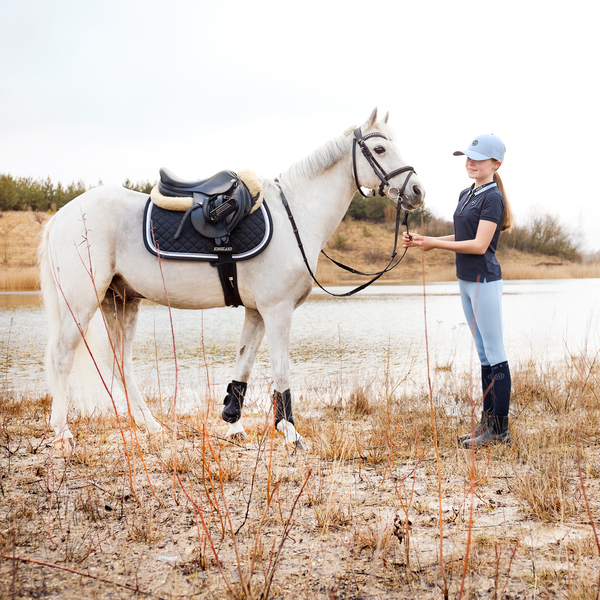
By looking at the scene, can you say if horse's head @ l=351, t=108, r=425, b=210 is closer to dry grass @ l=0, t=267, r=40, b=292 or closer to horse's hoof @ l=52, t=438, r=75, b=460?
horse's hoof @ l=52, t=438, r=75, b=460

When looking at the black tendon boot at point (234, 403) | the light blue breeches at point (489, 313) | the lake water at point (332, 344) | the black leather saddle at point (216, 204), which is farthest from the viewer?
the lake water at point (332, 344)

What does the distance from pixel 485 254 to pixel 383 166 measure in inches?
37.3

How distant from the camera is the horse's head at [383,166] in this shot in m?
3.23

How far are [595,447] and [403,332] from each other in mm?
7489

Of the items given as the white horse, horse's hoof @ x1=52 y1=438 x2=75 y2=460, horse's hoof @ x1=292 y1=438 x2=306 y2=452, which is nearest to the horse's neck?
the white horse

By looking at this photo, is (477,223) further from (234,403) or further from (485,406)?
(234,403)

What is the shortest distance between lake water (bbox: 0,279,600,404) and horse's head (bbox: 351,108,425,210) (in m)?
1.10

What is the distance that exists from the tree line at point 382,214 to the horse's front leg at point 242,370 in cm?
2689

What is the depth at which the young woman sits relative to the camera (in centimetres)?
298

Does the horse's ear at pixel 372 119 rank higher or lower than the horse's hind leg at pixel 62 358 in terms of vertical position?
higher

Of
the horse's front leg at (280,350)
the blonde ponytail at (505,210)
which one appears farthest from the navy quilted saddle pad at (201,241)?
the blonde ponytail at (505,210)

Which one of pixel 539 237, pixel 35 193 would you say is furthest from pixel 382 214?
pixel 35 193

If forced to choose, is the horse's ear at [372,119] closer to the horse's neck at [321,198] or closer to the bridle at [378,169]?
the bridle at [378,169]

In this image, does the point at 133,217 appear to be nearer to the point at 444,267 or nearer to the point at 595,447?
the point at 595,447
